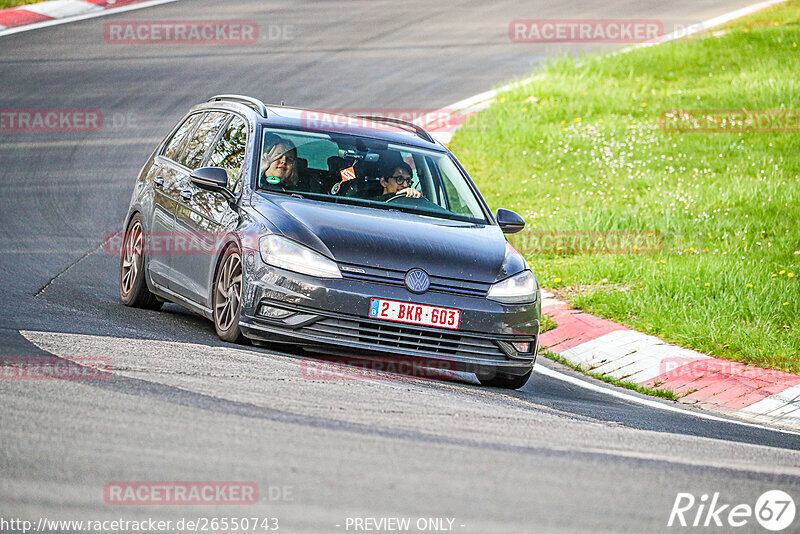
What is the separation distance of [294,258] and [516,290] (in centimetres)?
154

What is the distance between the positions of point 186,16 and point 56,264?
50.0 feet

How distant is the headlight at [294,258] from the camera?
761 cm

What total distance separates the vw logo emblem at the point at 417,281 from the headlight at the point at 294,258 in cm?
45

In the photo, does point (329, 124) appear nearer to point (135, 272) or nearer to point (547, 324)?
point (135, 272)

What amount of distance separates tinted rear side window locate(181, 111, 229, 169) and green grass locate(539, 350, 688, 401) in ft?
11.2

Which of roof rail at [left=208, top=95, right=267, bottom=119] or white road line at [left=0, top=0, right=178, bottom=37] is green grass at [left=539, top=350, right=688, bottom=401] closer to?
roof rail at [left=208, top=95, right=267, bottom=119]

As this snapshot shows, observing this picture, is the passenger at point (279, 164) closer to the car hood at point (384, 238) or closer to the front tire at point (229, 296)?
the car hood at point (384, 238)

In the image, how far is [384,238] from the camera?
788 centimetres

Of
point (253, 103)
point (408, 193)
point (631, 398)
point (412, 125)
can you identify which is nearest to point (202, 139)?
point (253, 103)

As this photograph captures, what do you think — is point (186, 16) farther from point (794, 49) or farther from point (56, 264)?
point (56, 264)

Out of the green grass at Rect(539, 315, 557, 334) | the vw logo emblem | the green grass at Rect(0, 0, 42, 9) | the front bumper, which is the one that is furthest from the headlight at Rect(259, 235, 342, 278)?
the green grass at Rect(0, 0, 42, 9)

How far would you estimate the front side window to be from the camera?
885cm

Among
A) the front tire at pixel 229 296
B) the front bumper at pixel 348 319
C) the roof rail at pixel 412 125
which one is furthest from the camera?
the roof rail at pixel 412 125

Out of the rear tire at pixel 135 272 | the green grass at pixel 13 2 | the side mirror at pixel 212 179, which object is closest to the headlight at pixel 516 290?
the side mirror at pixel 212 179
